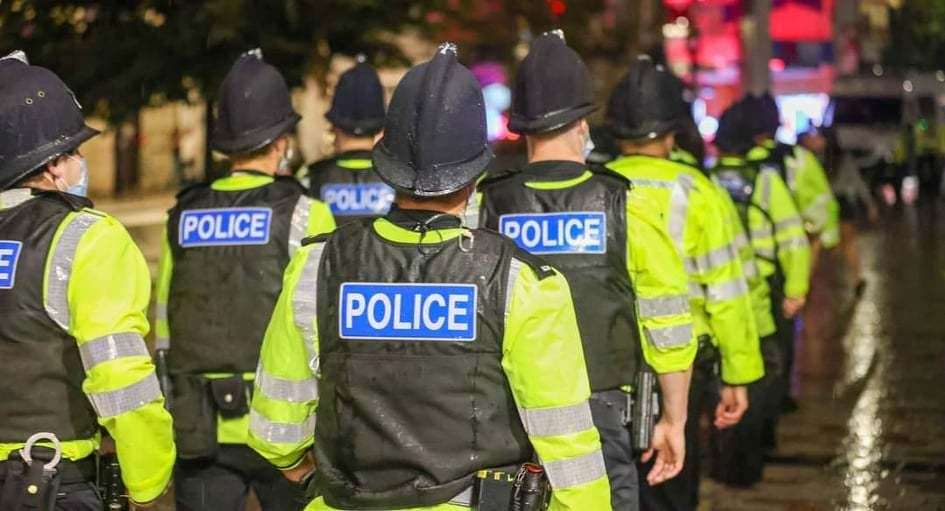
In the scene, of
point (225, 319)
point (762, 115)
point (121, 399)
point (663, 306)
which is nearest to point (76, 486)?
point (121, 399)

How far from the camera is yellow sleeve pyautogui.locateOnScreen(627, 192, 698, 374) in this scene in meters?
4.90

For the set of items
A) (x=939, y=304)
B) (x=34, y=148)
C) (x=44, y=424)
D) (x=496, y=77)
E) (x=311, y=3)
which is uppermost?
(x=34, y=148)

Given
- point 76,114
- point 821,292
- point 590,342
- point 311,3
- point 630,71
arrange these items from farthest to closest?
point 821,292 → point 311,3 → point 630,71 → point 590,342 → point 76,114

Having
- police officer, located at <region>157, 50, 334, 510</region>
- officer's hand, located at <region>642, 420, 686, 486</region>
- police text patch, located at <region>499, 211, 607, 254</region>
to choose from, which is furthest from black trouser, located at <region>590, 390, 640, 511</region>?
police officer, located at <region>157, 50, 334, 510</region>

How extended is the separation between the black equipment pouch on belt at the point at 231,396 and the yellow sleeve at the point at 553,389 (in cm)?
185

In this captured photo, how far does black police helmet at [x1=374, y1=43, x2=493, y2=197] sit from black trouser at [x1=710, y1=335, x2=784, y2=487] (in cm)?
482

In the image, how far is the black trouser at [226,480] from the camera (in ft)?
17.0

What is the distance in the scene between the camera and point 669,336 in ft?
16.5

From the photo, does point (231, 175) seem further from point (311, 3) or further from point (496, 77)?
point (496, 77)

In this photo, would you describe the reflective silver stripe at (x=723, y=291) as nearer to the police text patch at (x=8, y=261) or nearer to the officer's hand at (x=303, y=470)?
the officer's hand at (x=303, y=470)

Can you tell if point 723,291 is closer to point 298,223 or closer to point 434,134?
point 298,223

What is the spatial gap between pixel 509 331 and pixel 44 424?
1.32 metres

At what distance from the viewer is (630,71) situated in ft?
21.2

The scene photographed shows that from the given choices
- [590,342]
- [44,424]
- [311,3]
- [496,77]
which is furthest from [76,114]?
[496,77]
